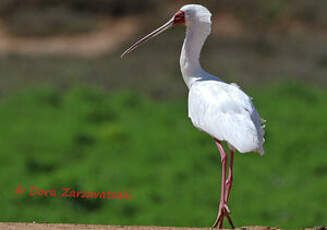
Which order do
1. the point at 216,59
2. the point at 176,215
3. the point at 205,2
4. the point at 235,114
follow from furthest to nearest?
the point at 205,2
the point at 216,59
the point at 176,215
the point at 235,114

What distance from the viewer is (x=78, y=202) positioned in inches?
735

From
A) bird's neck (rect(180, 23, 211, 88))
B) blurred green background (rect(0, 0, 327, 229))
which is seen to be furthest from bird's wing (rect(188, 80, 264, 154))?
blurred green background (rect(0, 0, 327, 229))

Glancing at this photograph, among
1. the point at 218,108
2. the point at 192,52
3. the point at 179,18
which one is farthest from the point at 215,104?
the point at 179,18

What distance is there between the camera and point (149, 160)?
20719 mm

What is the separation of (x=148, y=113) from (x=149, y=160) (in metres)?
3.16

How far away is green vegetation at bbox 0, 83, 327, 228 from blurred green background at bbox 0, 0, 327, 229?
1.4 inches

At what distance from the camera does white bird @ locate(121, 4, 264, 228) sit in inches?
335

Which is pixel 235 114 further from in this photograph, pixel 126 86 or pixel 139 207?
pixel 126 86

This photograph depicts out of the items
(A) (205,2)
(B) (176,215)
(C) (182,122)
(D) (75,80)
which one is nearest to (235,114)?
(B) (176,215)

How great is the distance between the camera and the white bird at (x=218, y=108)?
27.9ft

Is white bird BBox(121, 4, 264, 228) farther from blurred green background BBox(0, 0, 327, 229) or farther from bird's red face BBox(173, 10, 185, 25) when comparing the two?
blurred green background BBox(0, 0, 327, 229)

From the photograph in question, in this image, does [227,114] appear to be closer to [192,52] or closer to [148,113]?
[192,52]

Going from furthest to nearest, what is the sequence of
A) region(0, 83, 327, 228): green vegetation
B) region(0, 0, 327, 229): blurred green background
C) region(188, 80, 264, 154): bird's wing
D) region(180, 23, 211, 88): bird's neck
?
region(0, 0, 327, 229): blurred green background, region(0, 83, 327, 228): green vegetation, region(180, 23, 211, 88): bird's neck, region(188, 80, 264, 154): bird's wing

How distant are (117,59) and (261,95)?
5.51 metres
